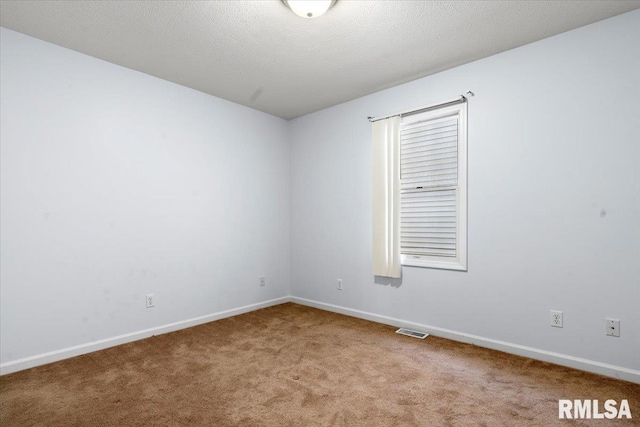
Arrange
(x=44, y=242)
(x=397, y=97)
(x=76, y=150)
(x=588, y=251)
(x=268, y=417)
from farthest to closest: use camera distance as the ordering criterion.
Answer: (x=397, y=97)
(x=76, y=150)
(x=44, y=242)
(x=588, y=251)
(x=268, y=417)

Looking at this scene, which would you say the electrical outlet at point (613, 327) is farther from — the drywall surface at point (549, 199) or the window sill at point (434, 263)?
the window sill at point (434, 263)

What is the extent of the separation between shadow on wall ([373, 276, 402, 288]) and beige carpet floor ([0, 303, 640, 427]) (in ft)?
2.14

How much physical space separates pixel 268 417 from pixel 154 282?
2.13 metres

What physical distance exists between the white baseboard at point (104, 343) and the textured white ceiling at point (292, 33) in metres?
2.67

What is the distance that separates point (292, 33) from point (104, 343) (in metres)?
3.27

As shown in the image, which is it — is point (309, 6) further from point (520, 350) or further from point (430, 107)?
point (520, 350)

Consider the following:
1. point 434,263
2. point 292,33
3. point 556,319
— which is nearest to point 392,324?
point 434,263

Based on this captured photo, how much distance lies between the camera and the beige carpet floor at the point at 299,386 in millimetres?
1953

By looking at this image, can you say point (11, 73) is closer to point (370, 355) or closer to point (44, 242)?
point (44, 242)

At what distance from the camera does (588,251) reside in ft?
8.34

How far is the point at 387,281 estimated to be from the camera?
3.76 metres

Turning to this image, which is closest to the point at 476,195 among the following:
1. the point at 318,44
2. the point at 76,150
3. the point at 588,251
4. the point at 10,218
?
the point at 588,251

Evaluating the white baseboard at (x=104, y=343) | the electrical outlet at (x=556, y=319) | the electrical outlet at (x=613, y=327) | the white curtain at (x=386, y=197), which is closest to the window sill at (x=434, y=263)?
the white curtain at (x=386, y=197)

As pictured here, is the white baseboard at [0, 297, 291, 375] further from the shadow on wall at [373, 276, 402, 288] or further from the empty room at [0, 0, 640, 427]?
the shadow on wall at [373, 276, 402, 288]
